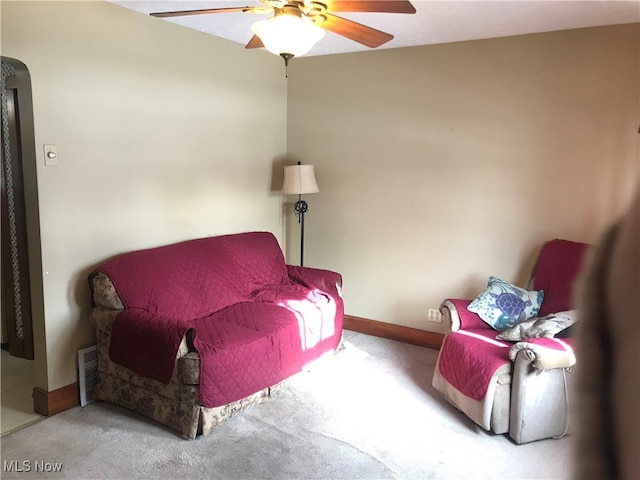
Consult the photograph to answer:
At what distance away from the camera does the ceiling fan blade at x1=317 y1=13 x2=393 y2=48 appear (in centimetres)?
226

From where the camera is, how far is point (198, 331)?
296cm

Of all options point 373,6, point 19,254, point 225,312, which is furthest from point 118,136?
point 373,6

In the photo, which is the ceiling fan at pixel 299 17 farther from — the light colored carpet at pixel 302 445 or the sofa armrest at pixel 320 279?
the sofa armrest at pixel 320 279

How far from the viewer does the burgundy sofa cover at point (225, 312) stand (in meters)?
2.72

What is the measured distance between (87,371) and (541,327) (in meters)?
2.66

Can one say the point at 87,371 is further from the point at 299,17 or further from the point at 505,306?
the point at 505,306

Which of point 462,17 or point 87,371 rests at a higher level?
point 462,17

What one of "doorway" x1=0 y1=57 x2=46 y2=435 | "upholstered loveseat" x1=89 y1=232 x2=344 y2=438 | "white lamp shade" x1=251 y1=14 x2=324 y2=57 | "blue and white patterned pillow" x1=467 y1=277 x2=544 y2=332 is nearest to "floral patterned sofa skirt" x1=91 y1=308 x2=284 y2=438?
"upholstered loveseat" x1=89 y1=232 x2=344 y2=438

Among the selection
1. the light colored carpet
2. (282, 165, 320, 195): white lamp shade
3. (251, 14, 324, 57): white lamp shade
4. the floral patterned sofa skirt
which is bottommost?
the light colored carpet

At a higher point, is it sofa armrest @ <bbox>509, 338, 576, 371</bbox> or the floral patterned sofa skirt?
sofa armrest @ <bbox>509, 338, 576, 371</bbox>

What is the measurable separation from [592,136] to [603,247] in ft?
10.5

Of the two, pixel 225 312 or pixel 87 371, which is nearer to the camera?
pixel 87 371

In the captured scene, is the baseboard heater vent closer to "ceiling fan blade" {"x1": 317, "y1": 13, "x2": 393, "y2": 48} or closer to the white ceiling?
the white ceiling

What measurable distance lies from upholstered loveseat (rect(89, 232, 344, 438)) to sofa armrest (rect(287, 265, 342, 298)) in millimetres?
28
